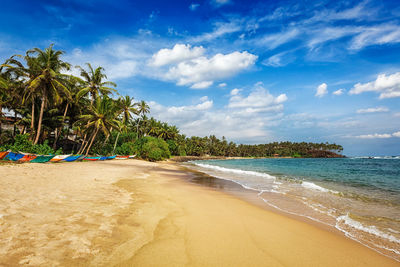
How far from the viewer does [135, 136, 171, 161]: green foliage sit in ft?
122

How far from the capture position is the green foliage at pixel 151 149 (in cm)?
3725

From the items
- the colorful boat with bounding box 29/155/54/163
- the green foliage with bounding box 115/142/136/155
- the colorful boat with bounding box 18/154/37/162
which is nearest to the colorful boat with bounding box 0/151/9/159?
the colorful boat with bounding box 18/154/37/162

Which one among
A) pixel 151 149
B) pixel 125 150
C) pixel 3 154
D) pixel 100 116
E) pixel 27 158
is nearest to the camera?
pixel 3 154

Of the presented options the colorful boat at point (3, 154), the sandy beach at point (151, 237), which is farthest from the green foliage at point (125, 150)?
the sandy beach at point (151, 237)

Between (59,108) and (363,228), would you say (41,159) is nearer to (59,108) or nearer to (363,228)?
(59,108)

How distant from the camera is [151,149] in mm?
37375

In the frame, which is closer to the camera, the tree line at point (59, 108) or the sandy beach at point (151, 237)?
the sandy beach at point (151, 237)

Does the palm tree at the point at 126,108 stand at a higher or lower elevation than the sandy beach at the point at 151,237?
higher

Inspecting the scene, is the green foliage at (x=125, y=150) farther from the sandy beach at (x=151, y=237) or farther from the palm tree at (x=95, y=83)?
the sandy beach at (x=151, y=237)

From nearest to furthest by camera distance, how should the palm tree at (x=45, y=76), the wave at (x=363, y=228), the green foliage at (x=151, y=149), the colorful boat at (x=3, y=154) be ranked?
the wave at (x=363, y=228)
the colorful boat at (x=3, y=154)
the palm tree at (x=45, y=76)
the green foliage at (x=151, y=149)

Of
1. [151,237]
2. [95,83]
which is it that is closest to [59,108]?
[95,83]

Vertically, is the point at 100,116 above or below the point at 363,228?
above

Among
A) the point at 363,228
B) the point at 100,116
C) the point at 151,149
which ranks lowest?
the point at 363,228

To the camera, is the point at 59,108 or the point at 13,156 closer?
the point at 13,156
